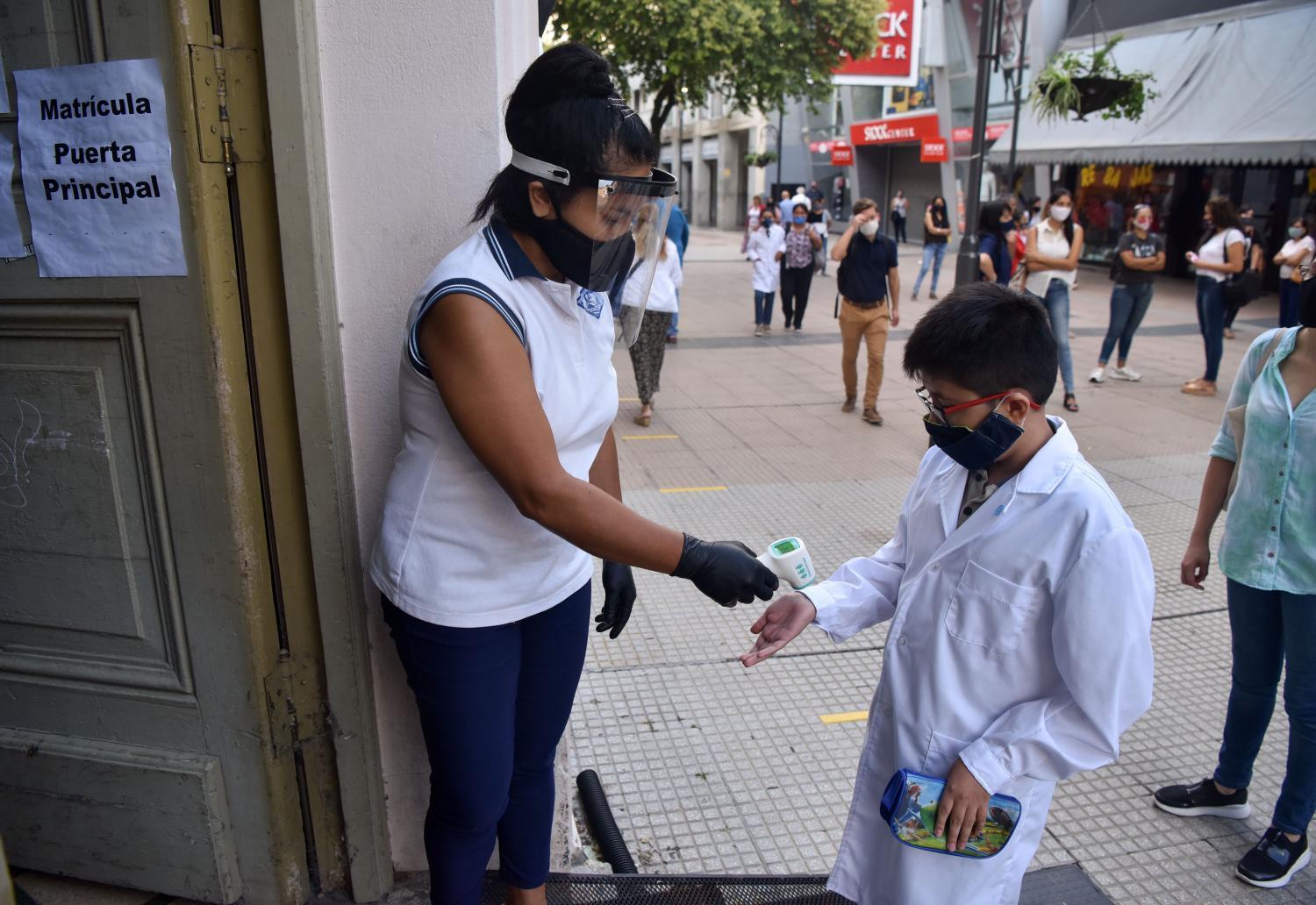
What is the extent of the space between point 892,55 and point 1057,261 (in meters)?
12.0

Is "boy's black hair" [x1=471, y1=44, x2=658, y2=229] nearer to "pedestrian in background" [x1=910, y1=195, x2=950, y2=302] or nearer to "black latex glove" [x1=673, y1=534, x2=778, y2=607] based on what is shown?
"black latex glove" [x1=673, y1=534, x2=778, y2=607]

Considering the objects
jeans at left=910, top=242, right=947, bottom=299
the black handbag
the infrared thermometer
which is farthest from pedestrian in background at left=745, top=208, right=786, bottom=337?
the infrared thermometer

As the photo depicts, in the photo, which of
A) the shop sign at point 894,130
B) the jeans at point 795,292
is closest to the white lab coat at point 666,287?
the jeans at point 795,292

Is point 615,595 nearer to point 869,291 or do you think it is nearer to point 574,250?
point 574,250

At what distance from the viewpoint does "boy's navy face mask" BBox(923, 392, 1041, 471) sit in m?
1.71

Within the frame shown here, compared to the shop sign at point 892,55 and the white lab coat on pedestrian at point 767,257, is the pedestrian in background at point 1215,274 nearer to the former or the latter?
the white lab coat on pedestrian at point 767,257

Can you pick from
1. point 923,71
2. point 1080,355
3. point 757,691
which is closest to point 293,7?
point 757,691

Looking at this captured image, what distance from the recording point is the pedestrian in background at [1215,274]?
880 centimetres

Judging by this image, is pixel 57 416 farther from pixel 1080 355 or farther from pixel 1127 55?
pixel 1127 55

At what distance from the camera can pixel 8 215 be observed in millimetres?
1948

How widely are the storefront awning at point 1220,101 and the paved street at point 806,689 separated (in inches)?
346

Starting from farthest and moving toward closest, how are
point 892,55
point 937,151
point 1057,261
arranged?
1. point 937,151
2. point 892,55
3. point 1057,261

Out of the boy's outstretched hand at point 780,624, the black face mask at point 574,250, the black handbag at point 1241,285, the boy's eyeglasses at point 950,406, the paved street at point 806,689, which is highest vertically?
the black face mask at point 574,250

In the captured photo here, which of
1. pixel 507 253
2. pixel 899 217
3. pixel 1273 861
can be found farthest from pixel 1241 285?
pixel 899 217
